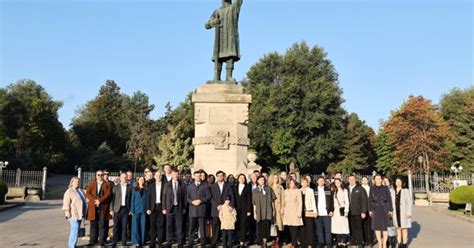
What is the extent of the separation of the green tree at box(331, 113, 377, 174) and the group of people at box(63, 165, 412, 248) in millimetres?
33658

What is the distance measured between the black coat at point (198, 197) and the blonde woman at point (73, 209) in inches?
94.5

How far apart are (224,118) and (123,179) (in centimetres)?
349

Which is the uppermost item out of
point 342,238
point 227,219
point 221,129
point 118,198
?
point 221,129

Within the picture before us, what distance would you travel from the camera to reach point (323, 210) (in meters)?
10.2

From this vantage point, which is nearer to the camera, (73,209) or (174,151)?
(73,209)

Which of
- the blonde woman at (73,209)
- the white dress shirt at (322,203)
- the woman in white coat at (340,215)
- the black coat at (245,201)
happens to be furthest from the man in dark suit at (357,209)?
the blonde woman at (73,209)

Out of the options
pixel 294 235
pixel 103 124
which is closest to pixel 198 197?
pixel 294 235

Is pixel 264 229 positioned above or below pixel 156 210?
below

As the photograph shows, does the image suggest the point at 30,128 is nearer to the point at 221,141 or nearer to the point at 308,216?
the point at 221,141

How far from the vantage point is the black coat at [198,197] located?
378 inches

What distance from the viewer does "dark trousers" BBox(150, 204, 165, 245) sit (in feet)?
31.9

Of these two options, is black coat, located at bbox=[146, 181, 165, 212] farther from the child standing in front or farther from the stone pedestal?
the stone pedestal

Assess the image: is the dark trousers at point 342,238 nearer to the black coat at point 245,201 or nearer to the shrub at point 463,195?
the black coat at point 245,201

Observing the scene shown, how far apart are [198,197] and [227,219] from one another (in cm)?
85
